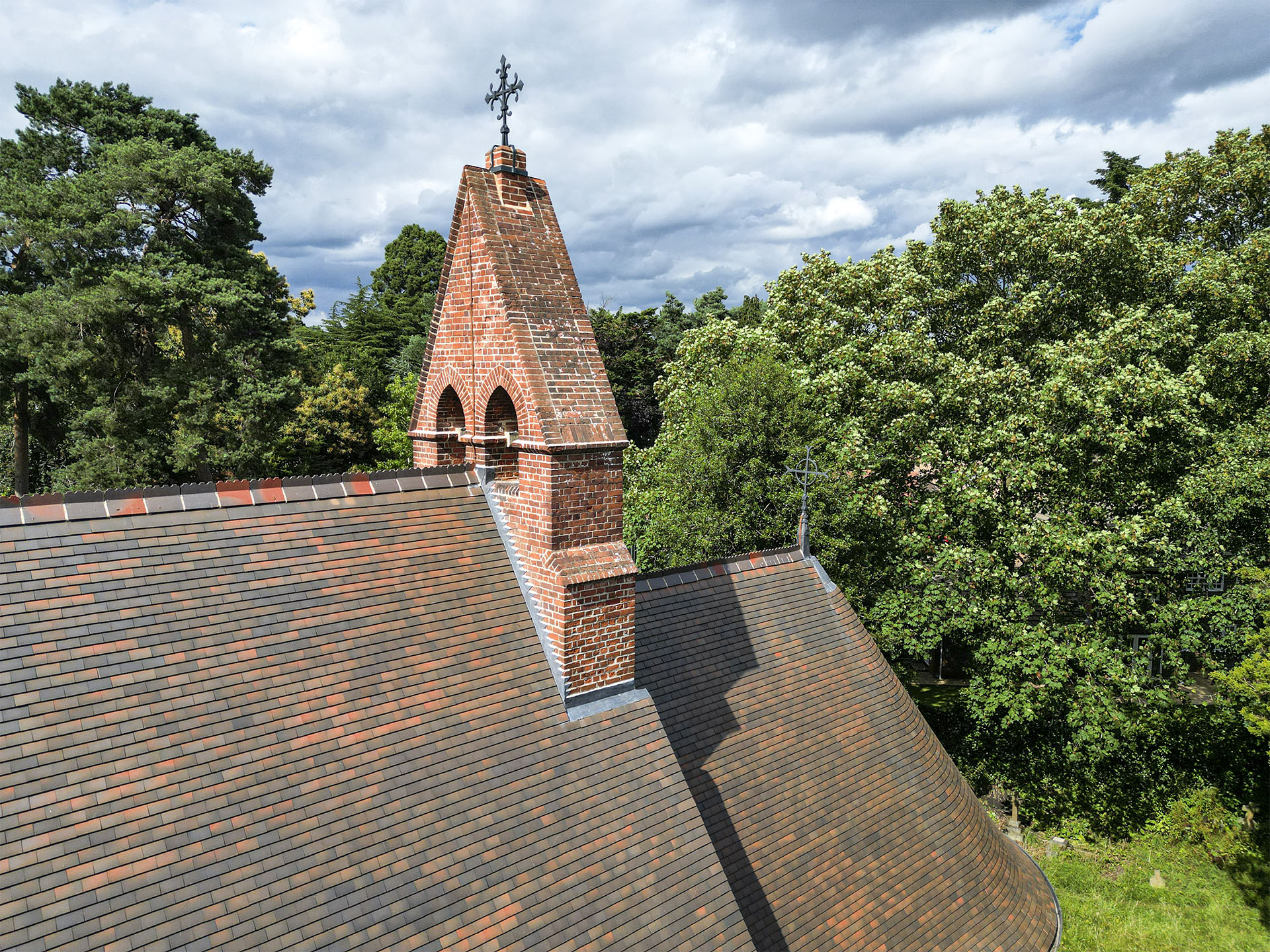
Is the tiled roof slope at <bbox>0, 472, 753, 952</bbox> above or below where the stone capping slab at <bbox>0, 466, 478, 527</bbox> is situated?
below

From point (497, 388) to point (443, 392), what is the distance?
127 centimetres

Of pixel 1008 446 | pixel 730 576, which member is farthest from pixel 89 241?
pixel 1008 446

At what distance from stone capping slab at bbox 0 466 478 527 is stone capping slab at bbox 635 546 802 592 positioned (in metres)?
3.17

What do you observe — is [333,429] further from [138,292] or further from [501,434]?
[501,434]

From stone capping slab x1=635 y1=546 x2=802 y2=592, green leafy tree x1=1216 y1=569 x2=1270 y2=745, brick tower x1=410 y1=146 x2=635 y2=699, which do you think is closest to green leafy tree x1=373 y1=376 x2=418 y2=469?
stone capping slab x1=635 y1=546 x2=802 y2=592

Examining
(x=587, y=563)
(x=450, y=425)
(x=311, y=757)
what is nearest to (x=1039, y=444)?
(x=587, y=563)

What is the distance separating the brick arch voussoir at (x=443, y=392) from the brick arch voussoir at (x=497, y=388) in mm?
105

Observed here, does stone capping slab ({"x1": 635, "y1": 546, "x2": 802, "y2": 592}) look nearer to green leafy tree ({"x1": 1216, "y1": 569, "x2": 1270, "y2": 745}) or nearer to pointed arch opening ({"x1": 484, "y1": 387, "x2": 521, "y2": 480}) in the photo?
pointed arch opening ({"x1": 484, "y1": 387, "x2": 521, "y2": 480})

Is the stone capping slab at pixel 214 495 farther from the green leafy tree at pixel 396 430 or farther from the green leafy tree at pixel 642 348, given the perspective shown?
the green leafy tree at pixel 642 348

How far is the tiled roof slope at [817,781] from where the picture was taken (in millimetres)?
8211

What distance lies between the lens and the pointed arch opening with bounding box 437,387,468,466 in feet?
29.8

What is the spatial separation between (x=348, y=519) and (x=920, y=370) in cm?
1695

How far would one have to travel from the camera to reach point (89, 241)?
25.0 meters

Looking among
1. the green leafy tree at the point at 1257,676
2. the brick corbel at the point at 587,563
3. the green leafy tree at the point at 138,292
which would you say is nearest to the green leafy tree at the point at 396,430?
the green leafy tree at the point at 138,292
